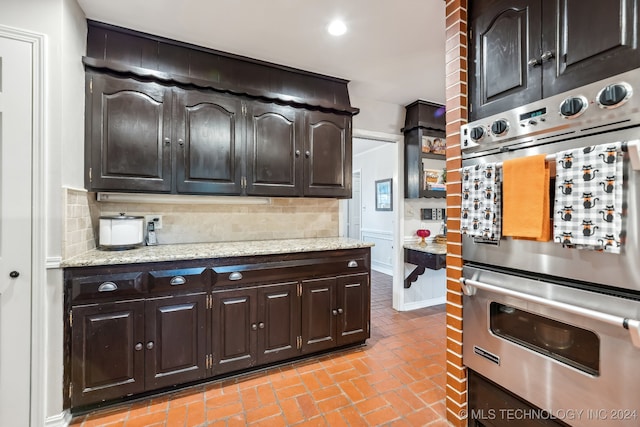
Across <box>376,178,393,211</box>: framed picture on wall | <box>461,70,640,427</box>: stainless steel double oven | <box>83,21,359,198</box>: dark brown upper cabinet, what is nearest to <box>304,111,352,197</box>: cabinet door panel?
<box>83,21,359,198</box>: dark brown upper cabinet

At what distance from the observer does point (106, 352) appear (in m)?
1.79

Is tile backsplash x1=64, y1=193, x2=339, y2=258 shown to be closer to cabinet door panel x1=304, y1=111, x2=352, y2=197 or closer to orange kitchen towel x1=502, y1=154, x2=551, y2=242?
cabinet door panel x1=304, y1=111, x2=352, y2=197

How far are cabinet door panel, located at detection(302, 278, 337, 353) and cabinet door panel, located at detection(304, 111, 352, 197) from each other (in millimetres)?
857

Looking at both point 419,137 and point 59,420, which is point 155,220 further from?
point 419,137

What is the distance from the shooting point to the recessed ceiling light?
2025 millimetres

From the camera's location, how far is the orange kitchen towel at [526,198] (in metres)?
1.17

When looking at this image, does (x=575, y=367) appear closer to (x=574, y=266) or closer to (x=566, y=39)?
(x=574, y=266)

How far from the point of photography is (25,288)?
1610 millimetres

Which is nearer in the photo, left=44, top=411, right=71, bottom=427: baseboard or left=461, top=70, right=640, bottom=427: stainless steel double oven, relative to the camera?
left=461, top=70, right=640, bottom=427: stainless steel double oven

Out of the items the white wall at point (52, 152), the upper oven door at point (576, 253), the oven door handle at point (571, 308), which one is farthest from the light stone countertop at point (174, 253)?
the upper oven door at point (576, 253)

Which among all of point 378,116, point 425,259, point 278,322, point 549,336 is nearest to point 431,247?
point 425,259

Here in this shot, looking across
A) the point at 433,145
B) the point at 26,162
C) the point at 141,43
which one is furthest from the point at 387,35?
the point at 26,162

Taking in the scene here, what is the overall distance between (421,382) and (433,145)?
2576 mm

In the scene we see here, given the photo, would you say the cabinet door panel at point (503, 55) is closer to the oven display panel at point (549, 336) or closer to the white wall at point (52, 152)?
the oven display panel at point (549, 336)
